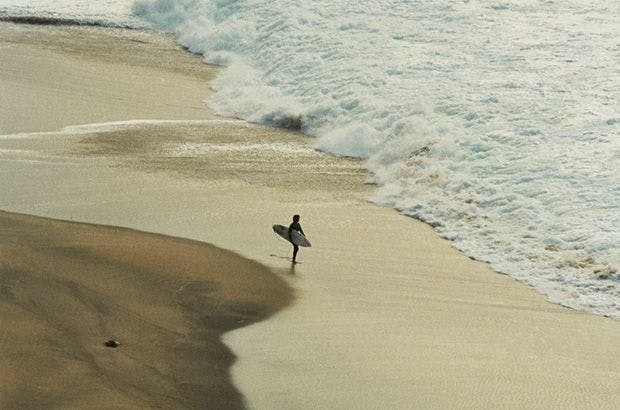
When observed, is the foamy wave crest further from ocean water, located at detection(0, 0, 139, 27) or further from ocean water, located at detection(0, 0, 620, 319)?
ocean water, located at detection(0, 0, 139, 27)

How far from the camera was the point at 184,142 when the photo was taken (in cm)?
2102

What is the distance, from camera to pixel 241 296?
13.5m

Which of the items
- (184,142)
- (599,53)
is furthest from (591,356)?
(599,53)

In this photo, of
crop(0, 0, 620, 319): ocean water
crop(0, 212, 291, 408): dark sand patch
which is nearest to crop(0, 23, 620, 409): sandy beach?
crop(0, 212, 291, 408): dark sand patch

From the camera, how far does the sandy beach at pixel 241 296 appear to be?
36.3 feet

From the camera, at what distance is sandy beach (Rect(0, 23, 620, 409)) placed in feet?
36.3

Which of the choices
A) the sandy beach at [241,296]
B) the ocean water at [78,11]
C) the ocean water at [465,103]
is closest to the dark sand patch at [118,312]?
the sandy beach at [241,296]

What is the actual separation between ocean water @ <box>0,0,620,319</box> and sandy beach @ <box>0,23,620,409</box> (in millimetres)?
712

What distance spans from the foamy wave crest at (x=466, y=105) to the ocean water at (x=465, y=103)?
41 mm

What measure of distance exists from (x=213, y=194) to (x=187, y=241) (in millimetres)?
2465

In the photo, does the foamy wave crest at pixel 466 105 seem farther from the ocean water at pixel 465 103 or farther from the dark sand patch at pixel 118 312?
the dark sand patch at pixel 118 312

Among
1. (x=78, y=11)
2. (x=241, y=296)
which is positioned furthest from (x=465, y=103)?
(x=78, y=11)

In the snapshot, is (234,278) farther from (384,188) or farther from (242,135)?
(242,135)

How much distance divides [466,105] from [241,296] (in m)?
9.57
